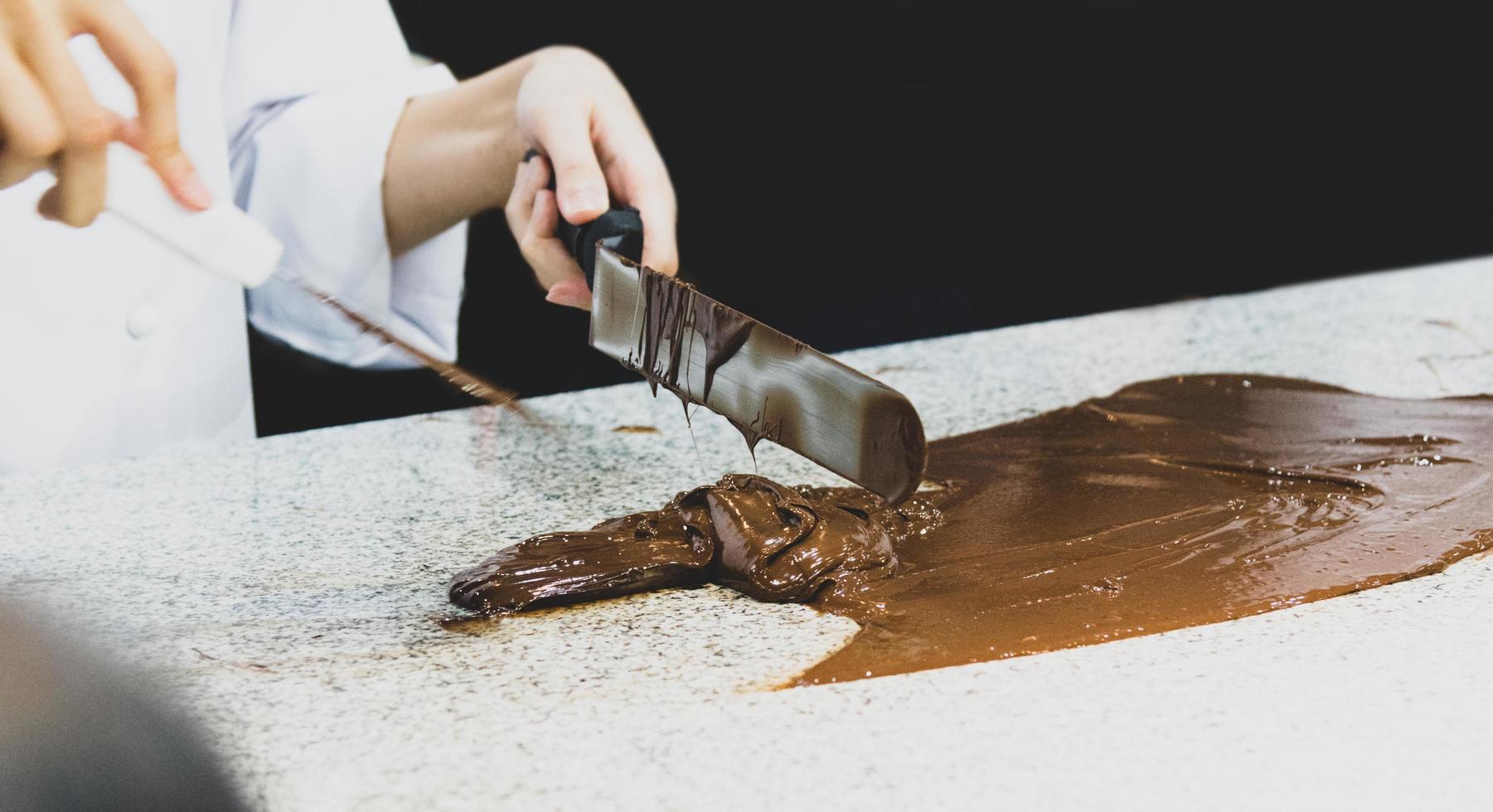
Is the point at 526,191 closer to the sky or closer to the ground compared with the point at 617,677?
closer to the sky

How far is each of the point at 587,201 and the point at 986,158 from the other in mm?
1631

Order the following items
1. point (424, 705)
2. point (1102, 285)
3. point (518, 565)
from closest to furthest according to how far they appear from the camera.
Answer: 1. point (424, 705)
2. point (518, 565)
3. point (1102, 285)

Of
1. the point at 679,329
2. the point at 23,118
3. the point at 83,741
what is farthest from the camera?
the point at 679,329

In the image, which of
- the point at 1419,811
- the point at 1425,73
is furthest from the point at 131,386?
the point at 1425,73

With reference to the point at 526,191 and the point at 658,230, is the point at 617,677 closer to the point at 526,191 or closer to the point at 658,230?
the point at 658,230

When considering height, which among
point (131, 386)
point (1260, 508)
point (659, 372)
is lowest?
point (131, 386)

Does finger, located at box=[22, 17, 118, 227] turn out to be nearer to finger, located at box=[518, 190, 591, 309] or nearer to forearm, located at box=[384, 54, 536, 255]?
finger, located at box=[518, 190, 591, 309]

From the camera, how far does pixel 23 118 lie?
0.92 meters

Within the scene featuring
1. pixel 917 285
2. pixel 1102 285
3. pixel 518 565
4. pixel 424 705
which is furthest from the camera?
pixel 1102 285

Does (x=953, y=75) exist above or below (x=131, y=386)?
above

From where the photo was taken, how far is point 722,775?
0.86 meters

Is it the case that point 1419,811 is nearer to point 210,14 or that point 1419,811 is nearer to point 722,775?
point 722,775

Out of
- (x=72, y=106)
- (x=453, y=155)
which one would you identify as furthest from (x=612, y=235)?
(x=453, y=155)

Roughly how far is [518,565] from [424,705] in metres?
0.21
